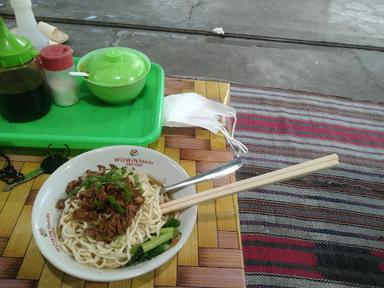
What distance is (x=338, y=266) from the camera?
143 centimetres

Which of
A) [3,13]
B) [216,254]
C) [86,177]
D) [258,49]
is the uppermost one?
[86,177]

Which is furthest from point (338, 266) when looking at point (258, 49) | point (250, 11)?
point (250, 11)

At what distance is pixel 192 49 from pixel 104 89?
1.95m

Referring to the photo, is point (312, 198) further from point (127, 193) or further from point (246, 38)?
point (246, 38)

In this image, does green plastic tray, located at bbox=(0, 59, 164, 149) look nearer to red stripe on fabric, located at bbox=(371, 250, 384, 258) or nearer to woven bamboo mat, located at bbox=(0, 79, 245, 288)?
woven bamboo mat, located at bbox=(0, 79, 245, 288)

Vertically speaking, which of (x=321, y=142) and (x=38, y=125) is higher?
(x=38, y=125)

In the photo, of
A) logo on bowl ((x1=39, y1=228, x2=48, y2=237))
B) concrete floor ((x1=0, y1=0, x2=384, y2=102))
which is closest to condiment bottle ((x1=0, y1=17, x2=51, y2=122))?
logo on bowl ((x1=39, y1=228, x2=48, y2=237))

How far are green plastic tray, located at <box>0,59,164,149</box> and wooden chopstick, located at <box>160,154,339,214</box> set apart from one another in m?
0.29

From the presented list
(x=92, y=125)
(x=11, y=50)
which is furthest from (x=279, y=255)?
(x=11, y=50)

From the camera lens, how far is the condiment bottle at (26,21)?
44.9 inches

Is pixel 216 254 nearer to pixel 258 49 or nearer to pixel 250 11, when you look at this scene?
pixel 258 49

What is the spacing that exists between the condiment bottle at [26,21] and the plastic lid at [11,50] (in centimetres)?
26

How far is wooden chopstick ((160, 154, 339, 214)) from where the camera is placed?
79cm

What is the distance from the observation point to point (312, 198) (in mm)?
1646
